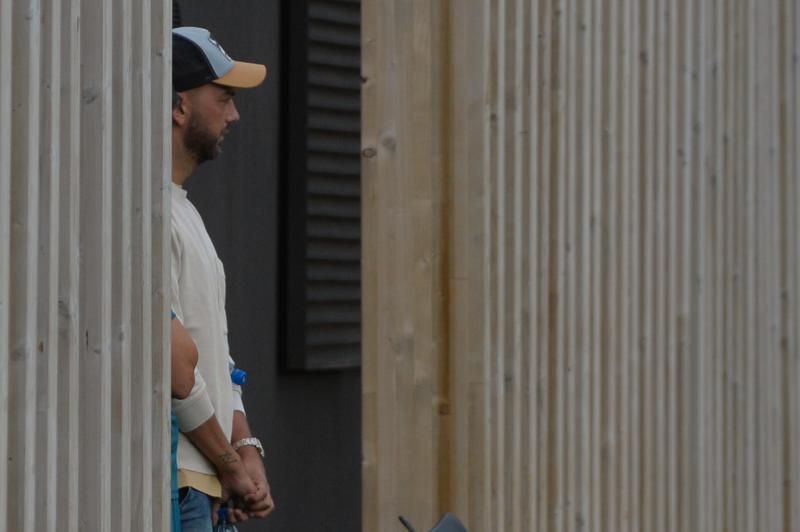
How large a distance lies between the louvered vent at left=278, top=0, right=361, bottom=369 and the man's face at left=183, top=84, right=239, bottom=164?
2.35 meters

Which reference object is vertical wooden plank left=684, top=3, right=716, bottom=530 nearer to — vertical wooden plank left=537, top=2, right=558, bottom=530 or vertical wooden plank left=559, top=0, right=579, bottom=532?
vertical wooden plank left=559, top=0, right=579, bottom=532

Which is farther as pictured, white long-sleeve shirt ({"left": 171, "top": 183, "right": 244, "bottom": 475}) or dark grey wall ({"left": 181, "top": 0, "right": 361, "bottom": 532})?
dark grey wall ({"left": 181, "top": 0, "right": 361, "bottom": 532})

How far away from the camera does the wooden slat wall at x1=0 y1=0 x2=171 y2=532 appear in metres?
3.18

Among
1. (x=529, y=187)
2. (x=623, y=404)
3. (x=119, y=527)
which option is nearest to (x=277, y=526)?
(x=623, y=404)

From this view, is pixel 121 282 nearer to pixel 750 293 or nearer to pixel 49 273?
pixel 49 273

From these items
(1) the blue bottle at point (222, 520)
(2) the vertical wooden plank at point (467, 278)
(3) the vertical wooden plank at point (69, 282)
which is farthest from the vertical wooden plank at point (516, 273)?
(3) the vertical wooden plank at point (69, 282)

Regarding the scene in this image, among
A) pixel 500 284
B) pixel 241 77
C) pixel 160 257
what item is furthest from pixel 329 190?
pixel 160 257

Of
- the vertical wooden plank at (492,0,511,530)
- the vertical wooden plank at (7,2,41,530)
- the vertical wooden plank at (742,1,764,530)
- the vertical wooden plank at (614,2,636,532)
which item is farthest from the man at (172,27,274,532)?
the vertical wooden plank at (742,1,764,530)

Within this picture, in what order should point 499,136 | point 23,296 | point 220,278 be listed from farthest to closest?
point 499,136 < point 220,278 < point 23,296

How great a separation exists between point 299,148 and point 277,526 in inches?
57.5

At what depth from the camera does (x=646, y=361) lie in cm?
552

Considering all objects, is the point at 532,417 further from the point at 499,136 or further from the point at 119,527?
the point at 119,527

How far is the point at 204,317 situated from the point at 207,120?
54 centimetres

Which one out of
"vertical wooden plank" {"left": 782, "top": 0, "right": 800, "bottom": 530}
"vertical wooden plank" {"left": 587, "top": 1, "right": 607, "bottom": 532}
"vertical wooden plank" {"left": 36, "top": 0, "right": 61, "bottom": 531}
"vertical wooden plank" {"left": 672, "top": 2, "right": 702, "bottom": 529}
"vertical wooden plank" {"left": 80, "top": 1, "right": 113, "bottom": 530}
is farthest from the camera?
"vertical wooden plank" {"left": 782, "top": 0, "right": 800, "bottom": 530}
